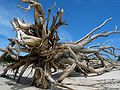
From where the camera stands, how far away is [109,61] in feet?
30.1

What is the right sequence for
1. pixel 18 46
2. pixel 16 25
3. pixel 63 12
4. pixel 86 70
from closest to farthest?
pixel 18 46 < pixel 63 12 < pixel 16 25 < pixel 86 70

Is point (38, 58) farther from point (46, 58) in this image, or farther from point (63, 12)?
point (63, 12)

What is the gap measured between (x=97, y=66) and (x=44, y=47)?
360 centimetres

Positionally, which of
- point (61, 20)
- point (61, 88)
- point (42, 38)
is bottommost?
point (61, 88)

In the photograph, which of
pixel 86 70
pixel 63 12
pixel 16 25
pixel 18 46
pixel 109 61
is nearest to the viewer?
pixel 18 46

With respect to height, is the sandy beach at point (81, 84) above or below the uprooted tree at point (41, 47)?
below

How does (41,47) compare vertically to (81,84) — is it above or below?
above

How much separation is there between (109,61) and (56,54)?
3.36 metres

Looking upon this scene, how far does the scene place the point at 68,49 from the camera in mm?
6297

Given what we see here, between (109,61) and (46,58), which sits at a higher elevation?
(109,61)

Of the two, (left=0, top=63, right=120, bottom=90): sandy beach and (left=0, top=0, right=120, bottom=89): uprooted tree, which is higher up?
(left=0, top=0, right=120, bottom=89): uprooted tree

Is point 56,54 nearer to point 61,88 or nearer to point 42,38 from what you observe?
point 42,38

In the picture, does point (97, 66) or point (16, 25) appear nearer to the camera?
Result: point (16, 25)

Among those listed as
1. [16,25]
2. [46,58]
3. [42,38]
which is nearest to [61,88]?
[46,58]
